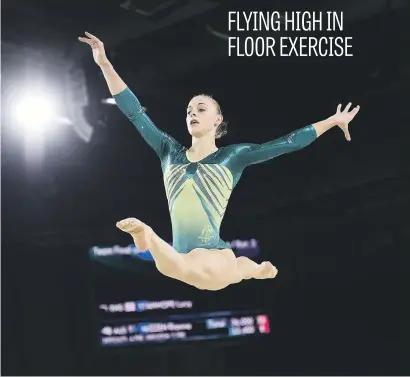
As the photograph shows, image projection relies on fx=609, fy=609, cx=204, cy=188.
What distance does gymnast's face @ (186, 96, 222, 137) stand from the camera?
267 cm

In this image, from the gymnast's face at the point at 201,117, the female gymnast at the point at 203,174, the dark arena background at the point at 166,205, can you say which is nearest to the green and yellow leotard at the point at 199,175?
the female gymnast at the point at 203,174

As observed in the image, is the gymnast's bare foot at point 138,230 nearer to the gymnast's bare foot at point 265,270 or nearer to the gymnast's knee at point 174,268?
the gymnast's knee at point 174,268

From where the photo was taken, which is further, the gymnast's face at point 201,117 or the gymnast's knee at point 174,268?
the gymnast's face at point 201,117

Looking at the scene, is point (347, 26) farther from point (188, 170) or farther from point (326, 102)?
point (188, 170)

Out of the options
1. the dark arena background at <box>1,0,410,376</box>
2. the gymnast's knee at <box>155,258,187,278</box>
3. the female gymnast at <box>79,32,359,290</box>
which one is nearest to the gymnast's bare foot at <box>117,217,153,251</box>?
the gymnast's knee at <box>155,258,187,278</box>

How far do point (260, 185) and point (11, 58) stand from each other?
1.43 meters

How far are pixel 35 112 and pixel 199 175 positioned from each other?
104cm

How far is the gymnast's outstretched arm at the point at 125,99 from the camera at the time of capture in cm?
263

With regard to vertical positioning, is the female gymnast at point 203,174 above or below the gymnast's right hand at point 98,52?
below

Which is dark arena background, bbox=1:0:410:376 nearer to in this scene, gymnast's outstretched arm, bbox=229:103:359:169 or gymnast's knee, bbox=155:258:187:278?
gymnast's outstretched arm, bbox=229:103:359:169

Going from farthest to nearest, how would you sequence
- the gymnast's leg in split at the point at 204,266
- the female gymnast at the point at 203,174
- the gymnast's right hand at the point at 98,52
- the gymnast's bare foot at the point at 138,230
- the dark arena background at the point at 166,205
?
the dark arena background at the point at 166,205
the gymnast's right hand at the point at 98,52
the female gymnast at the point at 203,174
the gymnast's leg in split at the point at 204,266
the gymnast's bare foot at the point at 138,230

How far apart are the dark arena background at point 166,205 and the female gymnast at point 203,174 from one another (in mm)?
362

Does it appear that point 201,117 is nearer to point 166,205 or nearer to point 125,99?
point 125,99

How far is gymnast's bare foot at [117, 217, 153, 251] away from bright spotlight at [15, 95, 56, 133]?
1220 millimetres
